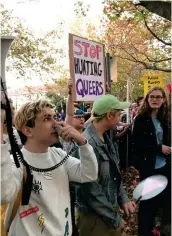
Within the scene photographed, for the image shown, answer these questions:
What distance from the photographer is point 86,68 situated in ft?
11.0

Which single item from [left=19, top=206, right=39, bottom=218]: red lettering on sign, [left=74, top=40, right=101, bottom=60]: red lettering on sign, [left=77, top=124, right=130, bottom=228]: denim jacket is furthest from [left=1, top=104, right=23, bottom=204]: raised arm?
[left=74, top=40, right=101, bottom=60]: red lettering on sign

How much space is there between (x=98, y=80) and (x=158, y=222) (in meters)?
1.69

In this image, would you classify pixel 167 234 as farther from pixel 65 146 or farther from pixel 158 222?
pixel 65 146

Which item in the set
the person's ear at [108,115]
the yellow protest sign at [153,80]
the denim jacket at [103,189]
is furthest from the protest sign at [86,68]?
the yellow protest sign at [153,80]

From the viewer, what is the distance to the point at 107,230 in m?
2.24

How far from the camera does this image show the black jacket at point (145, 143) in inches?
130

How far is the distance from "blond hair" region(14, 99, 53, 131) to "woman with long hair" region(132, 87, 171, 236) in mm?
1836

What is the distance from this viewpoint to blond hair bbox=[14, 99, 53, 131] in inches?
64.9

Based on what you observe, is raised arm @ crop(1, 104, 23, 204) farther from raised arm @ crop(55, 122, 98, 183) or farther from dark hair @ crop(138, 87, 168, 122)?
dark hair @ crop(138, 87, 168, 122)

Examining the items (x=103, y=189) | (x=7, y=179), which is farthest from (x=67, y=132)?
(x=103, y=189)

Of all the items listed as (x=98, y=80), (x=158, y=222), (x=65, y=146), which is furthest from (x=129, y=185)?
(x=65, y=146)

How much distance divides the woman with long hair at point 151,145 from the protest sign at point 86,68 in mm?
518

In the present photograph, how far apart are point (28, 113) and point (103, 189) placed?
33.5 inches

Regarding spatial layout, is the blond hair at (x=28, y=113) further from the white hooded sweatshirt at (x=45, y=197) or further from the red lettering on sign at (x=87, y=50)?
the red lettering on sign at (x=87, y=50)
